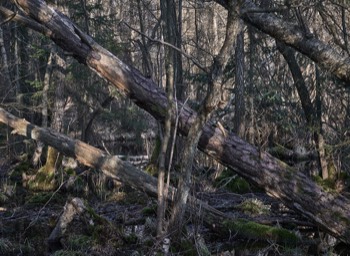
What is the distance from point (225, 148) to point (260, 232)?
130 centimetres

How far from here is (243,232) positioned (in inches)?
310

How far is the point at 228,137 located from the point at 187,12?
53.3 feet

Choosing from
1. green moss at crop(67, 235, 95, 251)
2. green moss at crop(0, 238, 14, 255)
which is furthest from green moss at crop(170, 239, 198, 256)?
green moss at crop(0, 238, 14, 255)

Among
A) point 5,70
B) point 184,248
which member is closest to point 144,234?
point 184,248

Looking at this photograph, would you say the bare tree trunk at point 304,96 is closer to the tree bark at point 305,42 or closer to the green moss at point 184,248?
the tree bark at point 305,42

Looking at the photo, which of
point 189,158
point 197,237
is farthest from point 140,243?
point 189,158

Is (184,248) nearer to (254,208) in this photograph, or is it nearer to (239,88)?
(254,208)

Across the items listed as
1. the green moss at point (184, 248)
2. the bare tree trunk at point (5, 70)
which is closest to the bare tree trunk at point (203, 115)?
the green moss at point (184, 248)

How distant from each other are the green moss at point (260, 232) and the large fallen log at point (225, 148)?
0.45 meters

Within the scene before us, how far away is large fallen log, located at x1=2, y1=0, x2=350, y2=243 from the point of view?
7172mm

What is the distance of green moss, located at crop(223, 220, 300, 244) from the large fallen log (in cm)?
45

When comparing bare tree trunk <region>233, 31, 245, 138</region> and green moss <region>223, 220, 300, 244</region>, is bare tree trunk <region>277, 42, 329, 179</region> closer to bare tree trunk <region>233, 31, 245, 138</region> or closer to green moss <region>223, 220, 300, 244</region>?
bare tree trunk <region>233, 31, 245, 138</region>

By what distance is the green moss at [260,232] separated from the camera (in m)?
7.56

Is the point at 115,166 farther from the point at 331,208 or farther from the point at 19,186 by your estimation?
the point at 19,186
